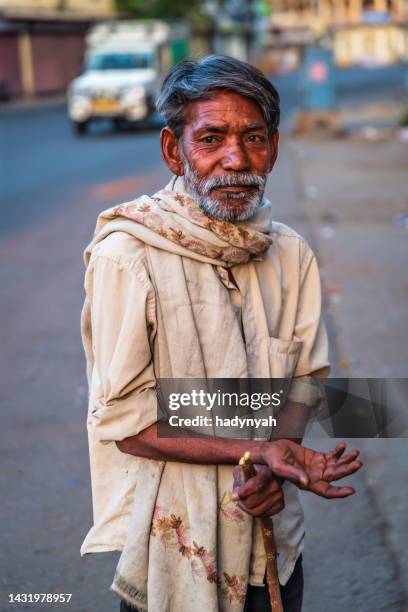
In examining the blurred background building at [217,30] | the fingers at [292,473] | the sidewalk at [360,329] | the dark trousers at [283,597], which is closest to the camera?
the fingers at [292,473]

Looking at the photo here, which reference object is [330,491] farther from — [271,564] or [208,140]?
[208,140]

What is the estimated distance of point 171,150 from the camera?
2305mm

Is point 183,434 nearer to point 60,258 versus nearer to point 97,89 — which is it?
point 60,258

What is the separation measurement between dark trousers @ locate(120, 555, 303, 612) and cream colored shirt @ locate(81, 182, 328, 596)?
46mm

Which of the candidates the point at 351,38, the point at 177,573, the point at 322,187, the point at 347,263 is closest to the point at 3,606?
the point at 177,573

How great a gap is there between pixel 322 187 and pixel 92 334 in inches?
497

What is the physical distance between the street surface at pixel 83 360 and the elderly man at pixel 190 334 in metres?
1.44

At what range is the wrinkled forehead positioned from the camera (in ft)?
7.02

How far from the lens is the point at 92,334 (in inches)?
89.1

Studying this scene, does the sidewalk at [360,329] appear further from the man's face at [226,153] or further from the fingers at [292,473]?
the man's face at [226,153]

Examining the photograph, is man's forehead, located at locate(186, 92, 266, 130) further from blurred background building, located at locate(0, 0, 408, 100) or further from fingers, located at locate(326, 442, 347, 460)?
blurred background building, located at locate(0, 0, 408, 100)

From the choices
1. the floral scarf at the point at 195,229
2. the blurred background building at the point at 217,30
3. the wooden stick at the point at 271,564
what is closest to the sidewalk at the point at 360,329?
the wooden stick at the point at 271,564

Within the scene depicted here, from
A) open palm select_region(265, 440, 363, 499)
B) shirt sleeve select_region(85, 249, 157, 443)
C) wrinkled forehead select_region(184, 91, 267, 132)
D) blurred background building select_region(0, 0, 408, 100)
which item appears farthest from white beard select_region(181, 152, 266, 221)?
blurred background building select_region(0, 0, 408, 100)

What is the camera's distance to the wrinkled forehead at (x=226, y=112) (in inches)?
84.3
